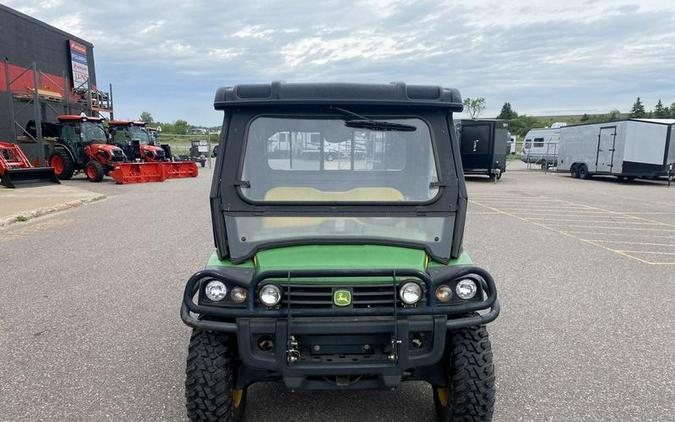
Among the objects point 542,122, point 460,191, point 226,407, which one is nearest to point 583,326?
point 460,191

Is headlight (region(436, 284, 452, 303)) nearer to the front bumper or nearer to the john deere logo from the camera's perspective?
the front bumper

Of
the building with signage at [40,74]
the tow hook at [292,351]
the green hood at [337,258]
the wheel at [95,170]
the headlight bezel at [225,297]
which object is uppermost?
the building with signage at [40,74]

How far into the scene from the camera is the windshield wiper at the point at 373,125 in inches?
110

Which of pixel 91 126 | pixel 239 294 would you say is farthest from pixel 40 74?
pixel 239 294

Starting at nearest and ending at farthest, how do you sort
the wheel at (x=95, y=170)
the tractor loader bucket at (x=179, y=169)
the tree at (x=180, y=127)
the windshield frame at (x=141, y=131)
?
the wheel at (x=95, y=170) → the tractor loader bucket at (x=179, y=169) → the windshield frame at (x=141, y=131) → the tree at (x=180, y=127)

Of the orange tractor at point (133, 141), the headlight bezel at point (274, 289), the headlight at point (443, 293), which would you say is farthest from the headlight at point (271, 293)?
the orange tractor at point (133, 141)

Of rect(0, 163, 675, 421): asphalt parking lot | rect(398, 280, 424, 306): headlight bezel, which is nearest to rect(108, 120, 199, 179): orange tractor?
rect(0, 163, 675, 421): asphalt parking lot

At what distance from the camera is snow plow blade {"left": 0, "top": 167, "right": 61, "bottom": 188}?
1506cm

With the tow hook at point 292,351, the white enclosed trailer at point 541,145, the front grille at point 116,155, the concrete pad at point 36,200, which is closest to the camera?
the tow hook at point 292,351

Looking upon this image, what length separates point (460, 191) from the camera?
2.83 metres

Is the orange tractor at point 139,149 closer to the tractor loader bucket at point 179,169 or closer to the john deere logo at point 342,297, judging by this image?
the tractor loader bucket at point 179,169

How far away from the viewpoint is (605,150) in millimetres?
22406

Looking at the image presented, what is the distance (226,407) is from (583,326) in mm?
3451

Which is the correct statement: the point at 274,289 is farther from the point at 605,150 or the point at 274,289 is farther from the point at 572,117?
the point at 572,117
